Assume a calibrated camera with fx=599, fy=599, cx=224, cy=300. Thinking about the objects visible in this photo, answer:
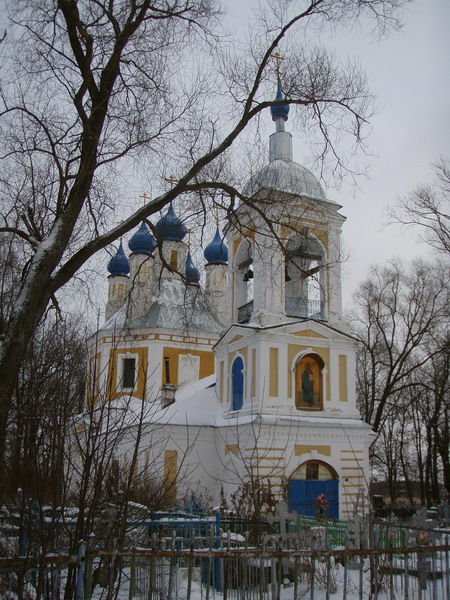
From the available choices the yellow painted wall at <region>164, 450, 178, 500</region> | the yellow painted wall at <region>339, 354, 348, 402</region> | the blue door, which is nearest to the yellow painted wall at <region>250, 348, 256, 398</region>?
the blue door

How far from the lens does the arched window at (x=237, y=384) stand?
63.4ft

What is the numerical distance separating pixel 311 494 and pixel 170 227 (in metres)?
11.3

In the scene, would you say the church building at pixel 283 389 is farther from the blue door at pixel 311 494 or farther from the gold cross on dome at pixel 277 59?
the gold cross on dome at pixel 277 59

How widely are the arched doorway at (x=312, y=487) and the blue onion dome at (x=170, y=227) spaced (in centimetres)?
1018

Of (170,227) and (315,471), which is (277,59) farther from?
(315,471)

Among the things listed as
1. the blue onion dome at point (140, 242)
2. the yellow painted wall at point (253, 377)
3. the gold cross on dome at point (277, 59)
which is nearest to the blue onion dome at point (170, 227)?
the gold cross on dome at point (277, 59)

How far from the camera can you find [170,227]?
9305 mm

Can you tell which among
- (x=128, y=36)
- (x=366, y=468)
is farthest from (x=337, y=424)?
(x=128, y=36)

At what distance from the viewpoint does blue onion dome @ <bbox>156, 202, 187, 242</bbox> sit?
934 cm

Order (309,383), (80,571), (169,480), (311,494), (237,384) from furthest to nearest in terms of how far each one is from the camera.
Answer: (237,384) → (309,383) → (311,494) → (169,480) → (80,571)

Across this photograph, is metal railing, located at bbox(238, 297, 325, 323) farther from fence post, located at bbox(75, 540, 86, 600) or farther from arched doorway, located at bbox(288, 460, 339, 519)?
fence post, located at bbox(75, 540, 86, 600)

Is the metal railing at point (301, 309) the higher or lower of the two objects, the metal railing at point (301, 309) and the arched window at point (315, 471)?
the higher

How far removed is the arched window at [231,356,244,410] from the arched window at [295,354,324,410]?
1.85 m

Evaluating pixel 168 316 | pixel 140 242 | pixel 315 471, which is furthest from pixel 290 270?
pixel 140 242
